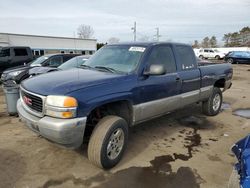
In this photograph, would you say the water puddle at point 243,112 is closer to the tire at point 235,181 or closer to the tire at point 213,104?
the tire at point 213,104

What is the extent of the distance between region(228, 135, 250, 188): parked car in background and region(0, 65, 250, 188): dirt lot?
108cm

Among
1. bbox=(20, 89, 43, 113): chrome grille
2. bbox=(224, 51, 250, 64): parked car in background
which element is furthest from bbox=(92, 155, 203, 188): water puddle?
bbox=(224, 51, 250, 64): parked car in background

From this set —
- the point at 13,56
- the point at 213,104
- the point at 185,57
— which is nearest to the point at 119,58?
the point at 185,57

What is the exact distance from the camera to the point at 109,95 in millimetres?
3572

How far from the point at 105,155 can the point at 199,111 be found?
4461 millimetres

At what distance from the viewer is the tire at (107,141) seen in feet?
11.5

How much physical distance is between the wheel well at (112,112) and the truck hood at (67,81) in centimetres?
46

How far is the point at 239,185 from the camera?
216cm

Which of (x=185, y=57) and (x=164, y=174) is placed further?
(x=185, y=57)

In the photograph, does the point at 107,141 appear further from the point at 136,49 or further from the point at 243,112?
the point at 243,112

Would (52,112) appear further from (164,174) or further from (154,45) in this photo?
(154,45)

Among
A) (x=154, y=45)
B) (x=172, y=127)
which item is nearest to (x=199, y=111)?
(x=172, y=127)

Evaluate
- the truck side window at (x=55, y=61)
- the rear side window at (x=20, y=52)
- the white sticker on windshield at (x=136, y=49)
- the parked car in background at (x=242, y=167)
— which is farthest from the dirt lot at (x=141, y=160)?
the rear side window at (x=20, y=52)

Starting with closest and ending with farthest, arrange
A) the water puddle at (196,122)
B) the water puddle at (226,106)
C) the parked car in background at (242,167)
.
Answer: the parked car in background at (242,167) → the water puddle at (196,122) → the water puddle at (226,106)
